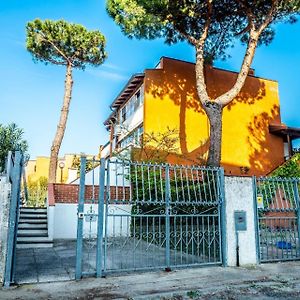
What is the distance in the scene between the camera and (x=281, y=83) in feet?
68.5

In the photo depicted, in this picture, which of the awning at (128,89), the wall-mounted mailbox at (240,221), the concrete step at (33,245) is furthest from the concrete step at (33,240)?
the awning at (128,89)

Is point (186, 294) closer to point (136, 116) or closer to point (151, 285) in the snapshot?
point (151, 285)

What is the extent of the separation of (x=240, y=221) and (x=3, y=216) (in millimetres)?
5000

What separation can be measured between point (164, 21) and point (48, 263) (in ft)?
36.5

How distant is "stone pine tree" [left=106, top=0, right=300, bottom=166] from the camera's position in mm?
12938

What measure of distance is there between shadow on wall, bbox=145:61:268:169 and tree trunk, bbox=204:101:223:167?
444 centimetres

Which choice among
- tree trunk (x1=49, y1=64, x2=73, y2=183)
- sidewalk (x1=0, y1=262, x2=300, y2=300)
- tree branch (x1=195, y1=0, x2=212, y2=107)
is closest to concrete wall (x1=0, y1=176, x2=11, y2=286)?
sidewalk (x1=0, y1=262, x2=300, y2=300)

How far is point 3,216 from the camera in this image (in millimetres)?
5227

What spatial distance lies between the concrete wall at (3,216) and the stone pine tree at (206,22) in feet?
27.2

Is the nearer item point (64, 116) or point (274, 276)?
point (274, 276)

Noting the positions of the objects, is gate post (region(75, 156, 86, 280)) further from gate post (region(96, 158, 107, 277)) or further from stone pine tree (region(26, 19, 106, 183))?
stone pine tree (region(26, 19, 106, 183))

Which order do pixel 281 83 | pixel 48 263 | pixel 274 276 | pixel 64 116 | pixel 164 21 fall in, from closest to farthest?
pixel 274 276 → pixel 48 263 → pixel 164 21 → pixel 64 116 → pixel 281 83

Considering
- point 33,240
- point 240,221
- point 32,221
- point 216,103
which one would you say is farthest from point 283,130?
point 33,240

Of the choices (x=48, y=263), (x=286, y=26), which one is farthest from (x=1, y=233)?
(x=286, y=26)
